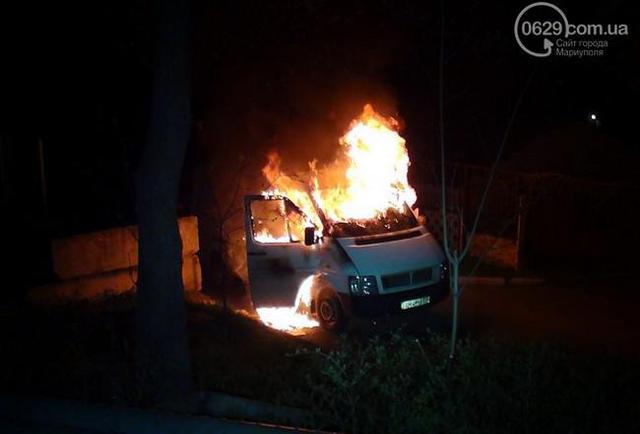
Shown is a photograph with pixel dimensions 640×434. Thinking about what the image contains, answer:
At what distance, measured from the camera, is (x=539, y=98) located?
62.2ft

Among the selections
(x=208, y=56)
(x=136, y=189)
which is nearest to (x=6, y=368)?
(x=136, y=189)

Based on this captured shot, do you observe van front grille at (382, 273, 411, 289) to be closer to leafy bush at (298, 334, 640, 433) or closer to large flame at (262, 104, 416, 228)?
large flame at (262, 104, 416, 228)

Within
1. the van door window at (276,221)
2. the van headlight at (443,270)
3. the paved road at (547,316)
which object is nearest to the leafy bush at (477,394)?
the paved road at (547,316)

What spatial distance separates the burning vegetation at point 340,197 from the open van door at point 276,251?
0.7 inches

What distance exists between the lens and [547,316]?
1037 centimetres

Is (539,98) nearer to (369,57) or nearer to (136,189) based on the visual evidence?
(369,57)

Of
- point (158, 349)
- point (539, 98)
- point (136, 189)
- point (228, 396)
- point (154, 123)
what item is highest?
point (539, 98)

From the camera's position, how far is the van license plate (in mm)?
9547

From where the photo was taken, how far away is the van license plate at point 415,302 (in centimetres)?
955

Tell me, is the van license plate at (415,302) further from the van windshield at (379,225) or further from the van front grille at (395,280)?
the van windshield at (379,225)

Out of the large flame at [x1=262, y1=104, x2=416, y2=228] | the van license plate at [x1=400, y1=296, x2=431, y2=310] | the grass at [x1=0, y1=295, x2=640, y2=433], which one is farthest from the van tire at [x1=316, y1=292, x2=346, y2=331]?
the grass at [x1=0, y1=295, x2=640, y2=433]

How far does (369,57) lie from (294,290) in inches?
192

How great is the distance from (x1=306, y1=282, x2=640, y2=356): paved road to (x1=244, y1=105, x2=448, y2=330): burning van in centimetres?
49

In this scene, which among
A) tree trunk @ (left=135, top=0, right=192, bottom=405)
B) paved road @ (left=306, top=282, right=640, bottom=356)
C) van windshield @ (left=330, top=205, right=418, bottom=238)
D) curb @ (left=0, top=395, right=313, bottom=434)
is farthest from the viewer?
van windshield @ (left=330, top=205, right=418, bottom=238)
